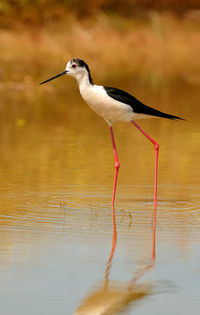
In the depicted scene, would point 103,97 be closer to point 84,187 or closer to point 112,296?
point 84,187

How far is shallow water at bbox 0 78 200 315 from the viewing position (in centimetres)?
471

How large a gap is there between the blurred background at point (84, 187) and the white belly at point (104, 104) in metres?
0.71

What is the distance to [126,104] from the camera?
751 cm

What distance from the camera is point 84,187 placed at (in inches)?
311

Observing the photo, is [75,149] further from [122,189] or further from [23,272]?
[23,272]

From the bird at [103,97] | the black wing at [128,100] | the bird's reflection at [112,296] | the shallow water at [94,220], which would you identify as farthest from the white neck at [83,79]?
the bird's reflection at [112,296]

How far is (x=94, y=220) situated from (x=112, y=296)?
194 cm

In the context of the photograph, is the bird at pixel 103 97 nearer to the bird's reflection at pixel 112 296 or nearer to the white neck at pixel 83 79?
the white neck at pixel 83 79

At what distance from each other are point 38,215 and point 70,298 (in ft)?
7.16

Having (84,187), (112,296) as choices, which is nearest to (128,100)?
(84,187)

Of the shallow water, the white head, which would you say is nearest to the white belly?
the white head

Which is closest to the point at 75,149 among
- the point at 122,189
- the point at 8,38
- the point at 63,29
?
the point at 122,189

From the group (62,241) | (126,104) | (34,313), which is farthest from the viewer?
(126,104)

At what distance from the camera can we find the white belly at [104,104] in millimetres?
7340
